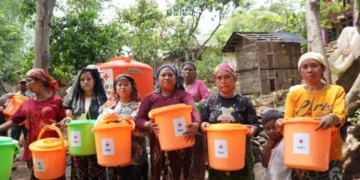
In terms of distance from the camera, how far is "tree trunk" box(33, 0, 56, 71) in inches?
214

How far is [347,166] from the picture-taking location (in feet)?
12.4

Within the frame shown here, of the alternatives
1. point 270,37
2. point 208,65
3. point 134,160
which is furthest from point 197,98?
point 208,65

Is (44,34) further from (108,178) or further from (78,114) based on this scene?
(108,178)

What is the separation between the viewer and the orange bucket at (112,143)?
7.88 feet

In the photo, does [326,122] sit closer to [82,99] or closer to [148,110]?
[148,110]

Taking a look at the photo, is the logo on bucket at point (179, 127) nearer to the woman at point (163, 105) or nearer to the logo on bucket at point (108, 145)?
the woman at point (163, 105)

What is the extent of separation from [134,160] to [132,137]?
0.70 ft

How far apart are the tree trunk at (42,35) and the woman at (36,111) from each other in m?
2.74

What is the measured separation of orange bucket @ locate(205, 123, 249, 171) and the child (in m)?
0.49

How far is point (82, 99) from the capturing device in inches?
123

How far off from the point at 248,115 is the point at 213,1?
1271 cm

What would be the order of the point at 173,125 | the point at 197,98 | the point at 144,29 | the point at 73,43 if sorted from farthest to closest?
the point at 144,29
the point at 73,43
the point at 197,98
the point at 173,125

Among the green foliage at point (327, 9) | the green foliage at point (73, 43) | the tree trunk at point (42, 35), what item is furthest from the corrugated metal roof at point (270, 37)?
the tree trunk at point (42, 35)

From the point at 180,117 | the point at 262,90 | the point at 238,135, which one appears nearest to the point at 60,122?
the point at 180,117
